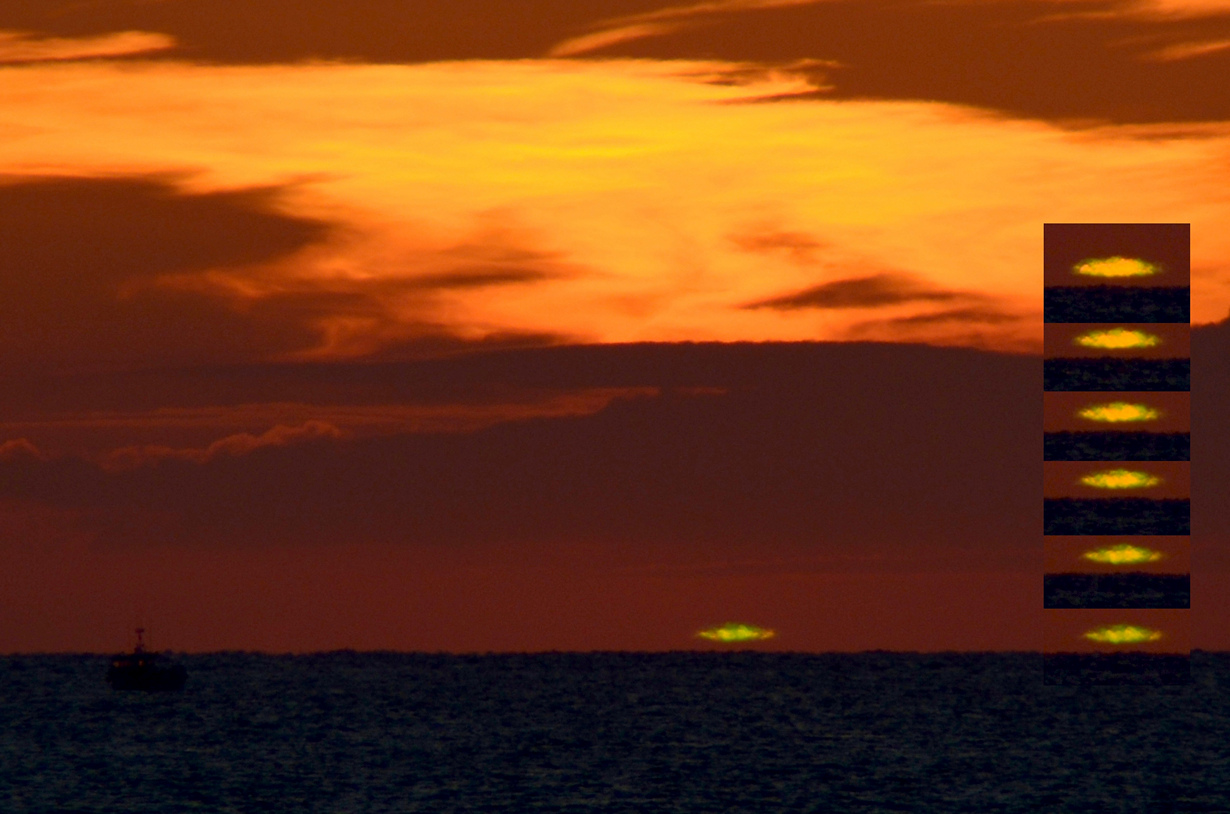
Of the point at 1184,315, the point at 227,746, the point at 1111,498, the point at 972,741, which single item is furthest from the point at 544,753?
the point at 1184,315

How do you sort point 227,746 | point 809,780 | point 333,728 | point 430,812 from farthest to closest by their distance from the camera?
point 333,728 → point 227,746 → point 809,780 → point 430,812

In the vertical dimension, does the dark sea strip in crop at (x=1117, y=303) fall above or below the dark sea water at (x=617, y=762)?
above

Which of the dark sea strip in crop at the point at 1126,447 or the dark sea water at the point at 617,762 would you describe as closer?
the dark sea water at the point at 617,762

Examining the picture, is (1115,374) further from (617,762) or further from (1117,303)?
(617,762)

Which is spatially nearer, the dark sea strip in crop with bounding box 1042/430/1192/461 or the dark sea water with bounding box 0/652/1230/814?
the dark sea water with bounding box 0/652/1230/814

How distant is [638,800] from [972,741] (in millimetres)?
56262

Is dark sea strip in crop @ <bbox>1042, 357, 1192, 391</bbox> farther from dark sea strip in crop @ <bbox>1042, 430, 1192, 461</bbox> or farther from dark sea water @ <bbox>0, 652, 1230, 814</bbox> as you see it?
dark sea water @ <bbox>0, 652, 1230, 814</bbox>

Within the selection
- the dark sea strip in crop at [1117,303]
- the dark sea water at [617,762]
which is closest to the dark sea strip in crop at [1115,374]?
the dark sea strip in crop at [1117,303]

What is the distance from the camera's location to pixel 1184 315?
174 m

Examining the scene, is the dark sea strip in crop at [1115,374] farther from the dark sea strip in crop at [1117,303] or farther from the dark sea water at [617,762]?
the dark sea water at [617,762]

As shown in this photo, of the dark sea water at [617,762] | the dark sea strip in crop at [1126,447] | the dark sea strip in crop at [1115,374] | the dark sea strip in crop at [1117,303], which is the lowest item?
the dark sea water at [617,762]

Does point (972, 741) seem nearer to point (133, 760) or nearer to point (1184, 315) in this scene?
point (1184, 315)

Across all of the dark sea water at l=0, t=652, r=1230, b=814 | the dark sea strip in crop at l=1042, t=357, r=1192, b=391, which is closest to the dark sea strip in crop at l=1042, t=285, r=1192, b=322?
the dark sea strip in crop at l=1042, t=357, r=1192, b=391

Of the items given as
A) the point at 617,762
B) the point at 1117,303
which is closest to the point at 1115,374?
the point at 1117,303
